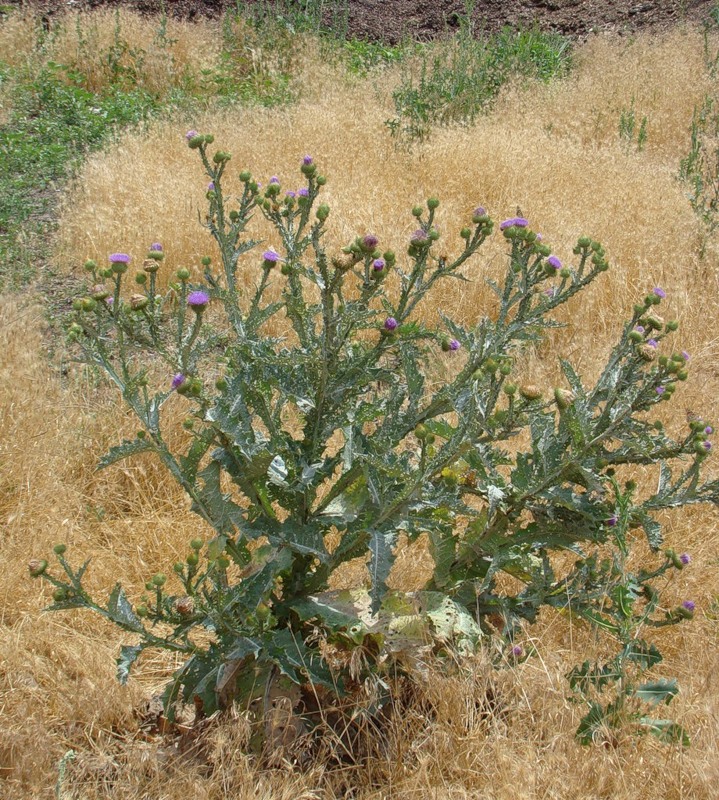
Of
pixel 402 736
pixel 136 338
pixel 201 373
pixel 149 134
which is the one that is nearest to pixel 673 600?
pixel 402 736

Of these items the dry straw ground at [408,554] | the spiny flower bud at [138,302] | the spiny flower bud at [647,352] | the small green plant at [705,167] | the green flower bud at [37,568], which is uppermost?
the spiny flower bud at [138,302]

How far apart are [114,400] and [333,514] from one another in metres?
1.71

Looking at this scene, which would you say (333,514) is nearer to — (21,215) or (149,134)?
(21,215)

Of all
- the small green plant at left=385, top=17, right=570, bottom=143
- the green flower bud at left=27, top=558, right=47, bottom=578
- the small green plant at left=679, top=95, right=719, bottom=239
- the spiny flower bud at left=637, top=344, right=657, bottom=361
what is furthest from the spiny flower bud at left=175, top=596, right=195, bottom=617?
the small green plant at left=385, top=17, right=570, bottom=143

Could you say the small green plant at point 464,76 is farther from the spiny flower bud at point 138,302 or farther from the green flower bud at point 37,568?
the green flower bud at point 37,568

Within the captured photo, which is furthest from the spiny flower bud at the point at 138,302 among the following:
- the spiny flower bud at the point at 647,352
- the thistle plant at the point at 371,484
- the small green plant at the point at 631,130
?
the small green plant at the point at 631,130

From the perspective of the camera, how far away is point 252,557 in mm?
1874

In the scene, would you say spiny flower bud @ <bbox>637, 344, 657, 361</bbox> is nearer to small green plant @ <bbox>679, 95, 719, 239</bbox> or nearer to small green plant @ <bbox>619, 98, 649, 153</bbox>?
small green plant @ <bbox>679, 95, 719, 239</bbox>

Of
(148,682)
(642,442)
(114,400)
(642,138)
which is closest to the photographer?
(642,442)

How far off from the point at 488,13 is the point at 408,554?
493 inches

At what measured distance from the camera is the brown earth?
37.1 ft

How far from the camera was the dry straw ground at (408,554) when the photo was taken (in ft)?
5.50

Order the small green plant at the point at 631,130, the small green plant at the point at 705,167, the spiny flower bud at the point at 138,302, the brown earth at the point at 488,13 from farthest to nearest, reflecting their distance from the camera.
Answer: the brown earth at the point at 488,13
the small green plant at the point at 631,130
the small green plant at the point at 705,167
the spiny flower bud at the point at 138,302

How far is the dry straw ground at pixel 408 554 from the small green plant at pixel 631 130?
12cm
